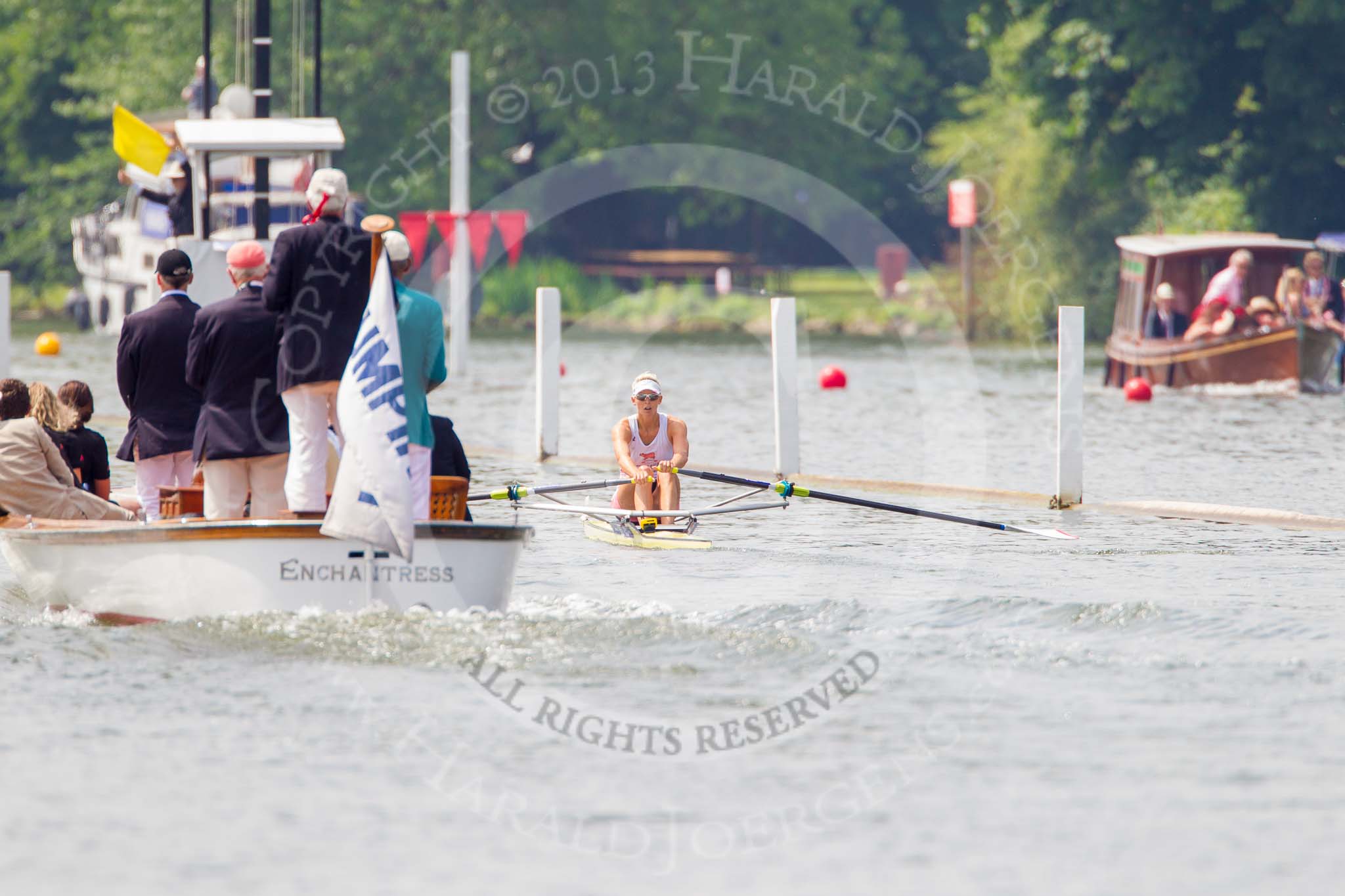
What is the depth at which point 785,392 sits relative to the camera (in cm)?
1925

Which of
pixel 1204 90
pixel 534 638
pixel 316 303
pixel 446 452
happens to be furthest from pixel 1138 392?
pixel 316 303

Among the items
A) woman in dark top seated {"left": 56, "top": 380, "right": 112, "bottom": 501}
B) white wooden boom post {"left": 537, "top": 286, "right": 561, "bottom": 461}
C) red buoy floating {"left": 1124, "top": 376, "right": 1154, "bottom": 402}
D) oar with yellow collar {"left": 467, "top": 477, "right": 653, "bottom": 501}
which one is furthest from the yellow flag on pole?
woman in dark top seated {"left": 56, "top": 380, "right": 112, "bottom": 501}

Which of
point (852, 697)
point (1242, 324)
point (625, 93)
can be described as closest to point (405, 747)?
point (852, 697)

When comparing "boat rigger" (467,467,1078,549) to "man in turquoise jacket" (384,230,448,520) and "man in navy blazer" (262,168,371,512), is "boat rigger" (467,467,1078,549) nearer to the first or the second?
"man in turquoise jacket" (384,230,448,520)

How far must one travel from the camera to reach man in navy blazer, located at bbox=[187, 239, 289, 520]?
1122cm

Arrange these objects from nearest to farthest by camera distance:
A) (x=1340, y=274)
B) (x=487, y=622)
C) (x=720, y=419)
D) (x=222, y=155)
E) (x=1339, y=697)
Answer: (x=1339, y=697) < (x=487, y=622) < (x=222, y=155) < (x=720, y=419) < (x=1340, y=274)

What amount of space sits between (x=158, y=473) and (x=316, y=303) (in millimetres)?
2189

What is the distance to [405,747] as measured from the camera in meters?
9.11

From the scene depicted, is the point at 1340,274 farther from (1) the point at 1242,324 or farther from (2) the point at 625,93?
(2) the point at 625,93

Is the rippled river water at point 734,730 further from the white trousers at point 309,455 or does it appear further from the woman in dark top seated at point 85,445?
the woman in dark top seated at point 85,445

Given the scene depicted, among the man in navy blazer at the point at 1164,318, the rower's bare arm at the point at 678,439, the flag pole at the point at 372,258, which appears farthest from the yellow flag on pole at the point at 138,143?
the flag pole at the point at 372,258

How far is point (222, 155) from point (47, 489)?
12023 mm

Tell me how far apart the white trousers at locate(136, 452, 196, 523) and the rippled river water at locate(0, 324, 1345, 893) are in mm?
978

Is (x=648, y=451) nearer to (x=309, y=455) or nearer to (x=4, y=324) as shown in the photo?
(x=309, y=455)
